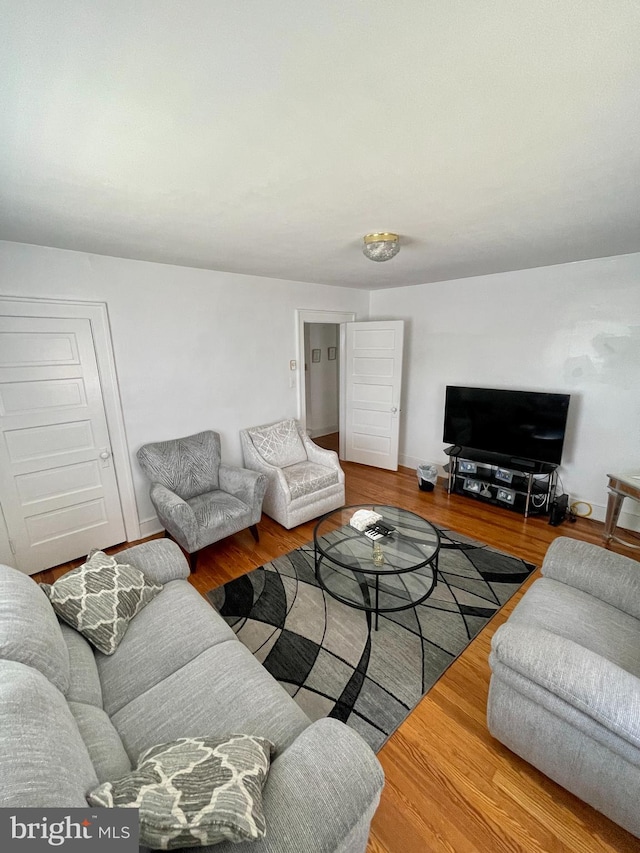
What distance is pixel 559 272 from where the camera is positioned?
317cm

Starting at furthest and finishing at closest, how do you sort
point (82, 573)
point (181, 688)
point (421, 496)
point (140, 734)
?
point (421, 496) → point (82, 573) → point (181, 688) → point (140, 734)

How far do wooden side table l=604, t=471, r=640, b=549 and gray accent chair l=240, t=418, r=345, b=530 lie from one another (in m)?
2.24

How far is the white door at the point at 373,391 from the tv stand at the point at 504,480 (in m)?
0.86

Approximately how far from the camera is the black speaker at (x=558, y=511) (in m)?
3.16

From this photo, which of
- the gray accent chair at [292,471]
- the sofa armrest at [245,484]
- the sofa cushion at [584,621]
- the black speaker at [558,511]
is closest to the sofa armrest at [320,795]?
the sofa cushion at [584,621]

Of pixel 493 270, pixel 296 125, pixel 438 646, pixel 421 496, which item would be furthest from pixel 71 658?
pixel 493 270

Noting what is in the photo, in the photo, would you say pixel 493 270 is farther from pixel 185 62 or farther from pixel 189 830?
pixel 189 830

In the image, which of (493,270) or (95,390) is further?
(493,270)

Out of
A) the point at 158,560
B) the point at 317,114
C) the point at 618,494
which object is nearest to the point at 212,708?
the point at 158,560

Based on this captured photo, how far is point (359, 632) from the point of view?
2072 millimetres

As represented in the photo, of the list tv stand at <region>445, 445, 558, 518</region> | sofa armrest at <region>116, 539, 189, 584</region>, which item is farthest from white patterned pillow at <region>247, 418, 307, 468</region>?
tv stand at <region>445, 445, 558, 518</region>

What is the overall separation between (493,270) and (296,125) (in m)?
3.04

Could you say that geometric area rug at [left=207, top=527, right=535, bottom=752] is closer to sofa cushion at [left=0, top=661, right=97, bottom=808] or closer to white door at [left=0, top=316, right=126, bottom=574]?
sofa cushion at [left=0, top=661, right=97, bottom=808]

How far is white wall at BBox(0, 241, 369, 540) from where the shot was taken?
245 centimetres
